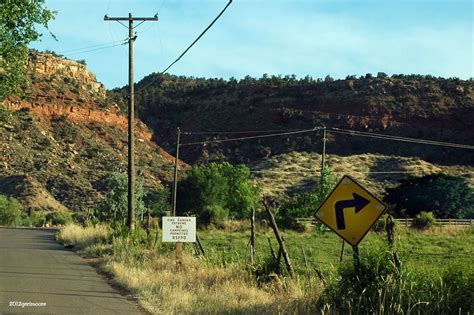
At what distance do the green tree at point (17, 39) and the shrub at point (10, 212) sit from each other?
154 feet

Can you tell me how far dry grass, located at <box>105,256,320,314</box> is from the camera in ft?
37.4

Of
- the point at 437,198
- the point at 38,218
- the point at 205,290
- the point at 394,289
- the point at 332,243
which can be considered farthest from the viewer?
the point at 38,218

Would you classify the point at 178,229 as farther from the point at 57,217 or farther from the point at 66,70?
the point at 66,70

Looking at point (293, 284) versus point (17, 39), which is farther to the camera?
point (17, 39)

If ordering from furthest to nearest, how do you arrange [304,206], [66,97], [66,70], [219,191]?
[66,70], [66,97], [219,191], [304,206]

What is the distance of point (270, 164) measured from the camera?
85.4 m

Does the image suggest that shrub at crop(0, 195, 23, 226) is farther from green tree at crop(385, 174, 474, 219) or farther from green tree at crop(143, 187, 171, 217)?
green tree at crop(385, 174, 474, 219)

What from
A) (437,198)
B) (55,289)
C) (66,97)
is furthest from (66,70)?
(55,289)

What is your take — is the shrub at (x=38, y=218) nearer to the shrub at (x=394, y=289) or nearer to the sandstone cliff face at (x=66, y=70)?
the sandstone cliff face at (x=66, y=70)

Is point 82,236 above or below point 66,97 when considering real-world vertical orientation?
below

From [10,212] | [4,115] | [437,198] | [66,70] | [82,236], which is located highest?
[66,70]

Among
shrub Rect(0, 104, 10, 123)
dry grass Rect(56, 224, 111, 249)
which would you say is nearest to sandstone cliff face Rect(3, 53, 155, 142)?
dry grass Rect(56, 224, 111, 249)

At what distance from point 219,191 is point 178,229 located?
48.7m

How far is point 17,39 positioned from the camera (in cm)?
1995
